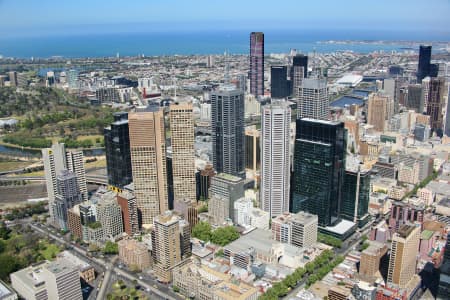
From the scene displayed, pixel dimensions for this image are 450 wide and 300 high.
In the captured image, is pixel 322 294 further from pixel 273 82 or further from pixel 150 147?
pixel 273 82

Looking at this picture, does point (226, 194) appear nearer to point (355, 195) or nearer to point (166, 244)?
point (166, 244)

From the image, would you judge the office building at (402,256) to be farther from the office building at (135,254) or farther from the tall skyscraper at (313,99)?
the tall skyscraper at (313,99)

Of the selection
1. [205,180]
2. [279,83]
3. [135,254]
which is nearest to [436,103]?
[279,83]

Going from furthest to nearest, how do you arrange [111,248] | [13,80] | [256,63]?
[13,80]
[256,63]
[111,248]

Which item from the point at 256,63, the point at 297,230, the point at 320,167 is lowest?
the point at 297,230

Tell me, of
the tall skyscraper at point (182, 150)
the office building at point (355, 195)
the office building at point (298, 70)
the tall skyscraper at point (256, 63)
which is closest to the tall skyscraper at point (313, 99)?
the office building at point (355, 195)
